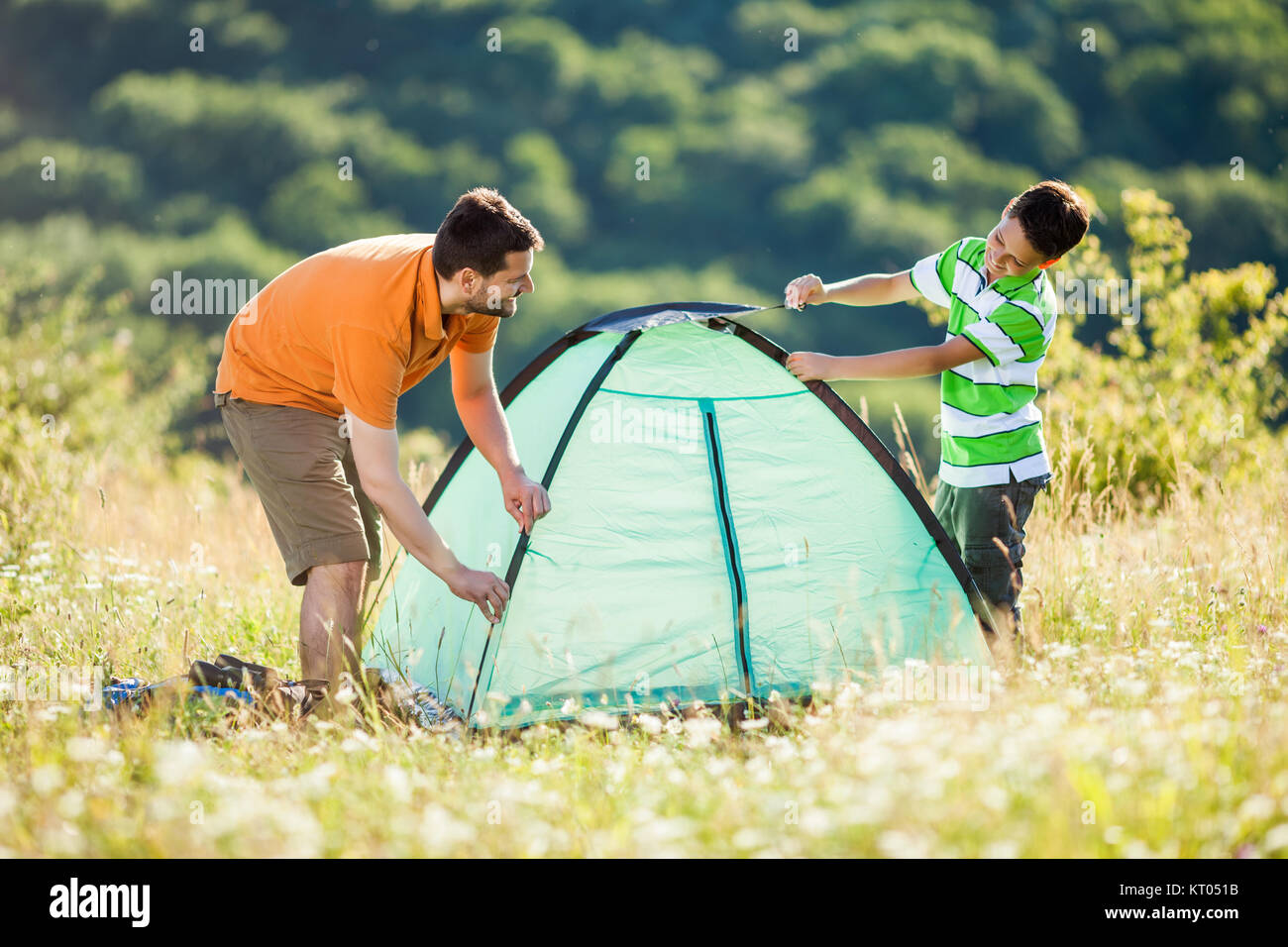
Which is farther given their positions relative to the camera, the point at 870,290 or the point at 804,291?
the point at 870,290

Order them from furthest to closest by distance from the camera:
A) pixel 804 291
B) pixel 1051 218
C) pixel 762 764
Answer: pixel 804 291 → pixel 1051 218 → pixel 762 764

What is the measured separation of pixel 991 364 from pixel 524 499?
1.48 m

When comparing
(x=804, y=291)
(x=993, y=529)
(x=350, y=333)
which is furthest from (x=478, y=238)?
(x=993, y=529)

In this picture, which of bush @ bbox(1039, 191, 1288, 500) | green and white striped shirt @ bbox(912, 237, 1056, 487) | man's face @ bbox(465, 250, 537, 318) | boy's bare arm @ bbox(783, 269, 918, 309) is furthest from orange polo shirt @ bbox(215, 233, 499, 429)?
bush @ bbox(1039, 191, 1288, 500)

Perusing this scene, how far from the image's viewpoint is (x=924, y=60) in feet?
60.5

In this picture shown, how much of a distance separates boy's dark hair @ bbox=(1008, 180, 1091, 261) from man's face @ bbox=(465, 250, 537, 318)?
4.71 feet

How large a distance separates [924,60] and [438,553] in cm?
1798

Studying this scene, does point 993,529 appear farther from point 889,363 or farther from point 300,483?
point 300,483

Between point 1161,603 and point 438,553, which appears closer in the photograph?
point 438,553

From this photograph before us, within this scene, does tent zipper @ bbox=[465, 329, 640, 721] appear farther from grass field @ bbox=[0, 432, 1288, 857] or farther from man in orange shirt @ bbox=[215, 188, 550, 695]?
grass field @ bbox=[0, 432, 1288, 857]

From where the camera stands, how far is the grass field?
1.90m

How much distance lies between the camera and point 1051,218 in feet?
10.2
